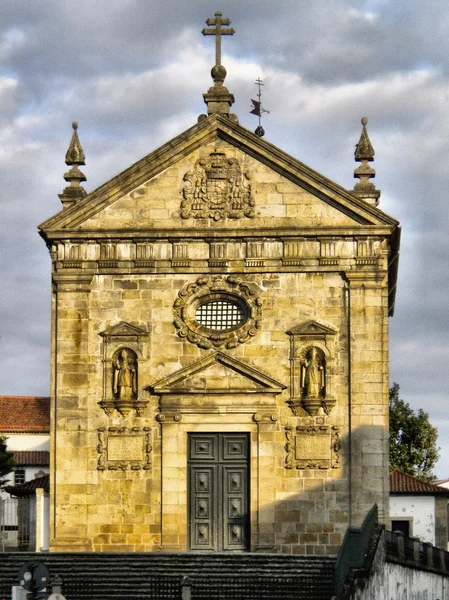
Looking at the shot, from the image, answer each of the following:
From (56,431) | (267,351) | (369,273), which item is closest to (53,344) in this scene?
(56,431)

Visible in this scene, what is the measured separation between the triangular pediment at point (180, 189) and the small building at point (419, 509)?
18026 mm

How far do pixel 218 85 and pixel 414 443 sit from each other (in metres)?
33.4

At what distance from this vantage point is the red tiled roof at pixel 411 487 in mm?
53225

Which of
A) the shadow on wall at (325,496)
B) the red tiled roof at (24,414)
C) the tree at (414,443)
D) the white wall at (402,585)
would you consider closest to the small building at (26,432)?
the red tiled roof at (24,414)

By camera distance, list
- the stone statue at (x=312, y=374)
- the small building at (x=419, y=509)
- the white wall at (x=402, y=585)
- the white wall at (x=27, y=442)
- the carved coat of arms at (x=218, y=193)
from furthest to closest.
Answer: the white wall at (x=27, y=442)
the small building at (x=419, y=509)
the carved coat of arms at (x=218, y=193)
the stone statue at (x=312, y=374)
the white wall at (x=402, y=585)

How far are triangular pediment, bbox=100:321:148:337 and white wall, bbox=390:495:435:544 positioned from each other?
1879 cm

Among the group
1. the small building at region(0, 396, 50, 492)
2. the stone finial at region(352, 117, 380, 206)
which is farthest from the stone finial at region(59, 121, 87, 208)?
the small building at region(0, 396, 50, 492)

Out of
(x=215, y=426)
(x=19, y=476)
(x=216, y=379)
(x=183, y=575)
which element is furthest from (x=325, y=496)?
(x=19, y=476)

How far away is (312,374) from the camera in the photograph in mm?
36750

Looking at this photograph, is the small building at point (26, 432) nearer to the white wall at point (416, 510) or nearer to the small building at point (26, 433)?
the small building at point (26, 433)

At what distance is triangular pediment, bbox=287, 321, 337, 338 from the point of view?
36.9m

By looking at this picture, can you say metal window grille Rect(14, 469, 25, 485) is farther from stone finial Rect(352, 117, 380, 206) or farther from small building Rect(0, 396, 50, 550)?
stone finial Rect(352, 117, 380, 206)

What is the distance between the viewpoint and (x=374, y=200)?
37875 mm

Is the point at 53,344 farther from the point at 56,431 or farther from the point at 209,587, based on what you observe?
the point at 209,587
